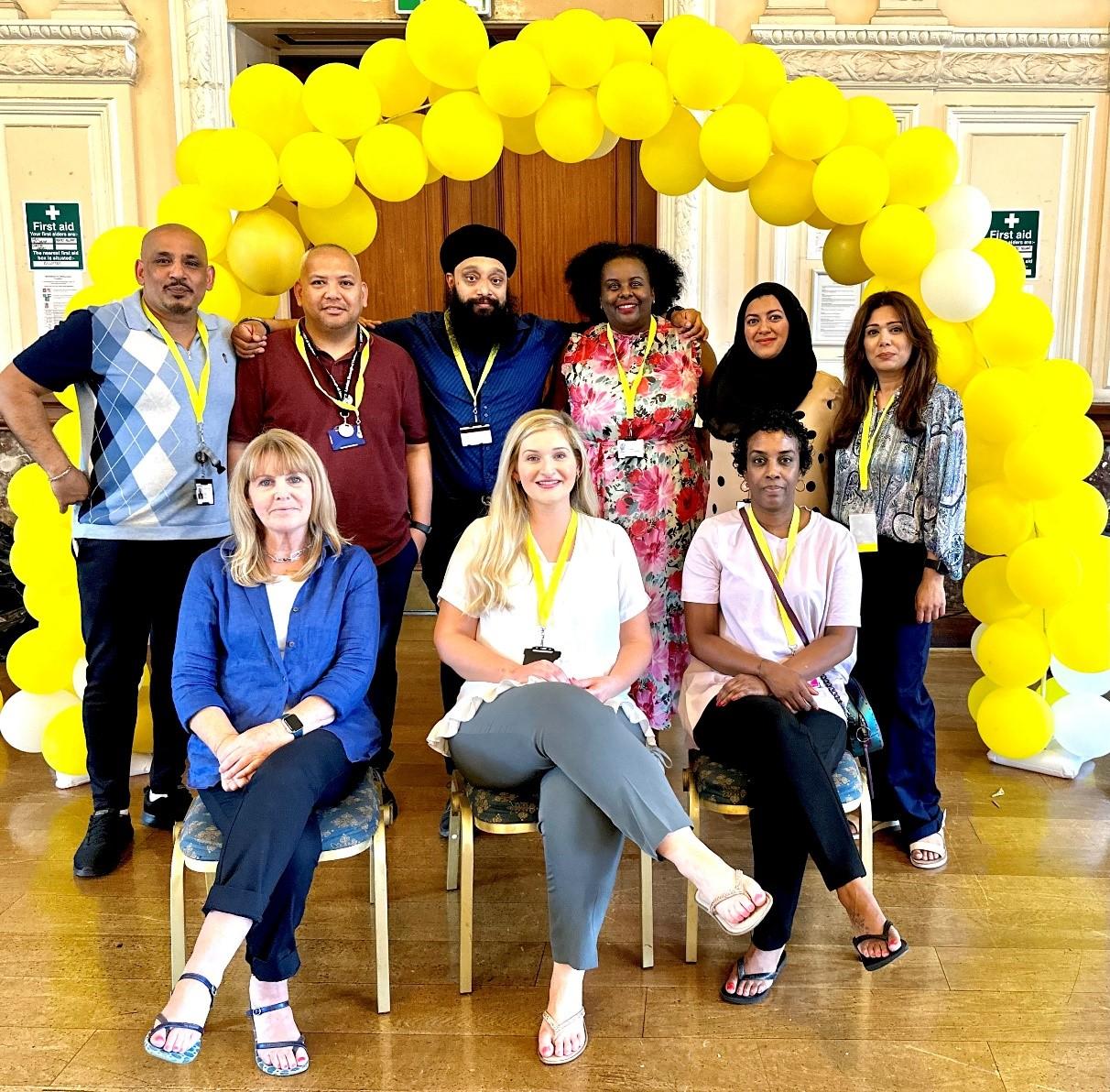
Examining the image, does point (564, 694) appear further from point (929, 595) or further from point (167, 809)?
point (167, 809)

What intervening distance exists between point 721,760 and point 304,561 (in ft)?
3.42

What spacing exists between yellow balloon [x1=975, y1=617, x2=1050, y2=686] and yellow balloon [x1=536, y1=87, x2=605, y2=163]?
1975mm

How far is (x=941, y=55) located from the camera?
484 centimetres

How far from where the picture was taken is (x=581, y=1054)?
2.20 metres

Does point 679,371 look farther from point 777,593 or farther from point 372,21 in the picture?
point 372,21

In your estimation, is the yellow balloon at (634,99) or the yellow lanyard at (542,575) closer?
the yellow lanyard at (542,575)

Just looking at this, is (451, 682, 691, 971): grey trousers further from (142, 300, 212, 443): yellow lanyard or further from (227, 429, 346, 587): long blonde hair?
(142, 300, 212, 443): yellow lanyard

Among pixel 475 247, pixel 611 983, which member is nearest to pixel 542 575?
pixel 611 983

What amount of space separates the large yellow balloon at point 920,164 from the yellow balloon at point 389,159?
1343 millimetres

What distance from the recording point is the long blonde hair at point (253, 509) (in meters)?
2.38

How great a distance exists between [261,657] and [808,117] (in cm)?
201

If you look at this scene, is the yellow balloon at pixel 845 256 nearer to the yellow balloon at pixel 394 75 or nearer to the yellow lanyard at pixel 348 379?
the yellow balloon at pixel 394 75

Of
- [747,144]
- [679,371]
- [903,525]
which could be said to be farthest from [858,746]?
[747,144]

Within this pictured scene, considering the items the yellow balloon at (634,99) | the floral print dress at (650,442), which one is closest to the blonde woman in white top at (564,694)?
the floral print dress at (650,442)
